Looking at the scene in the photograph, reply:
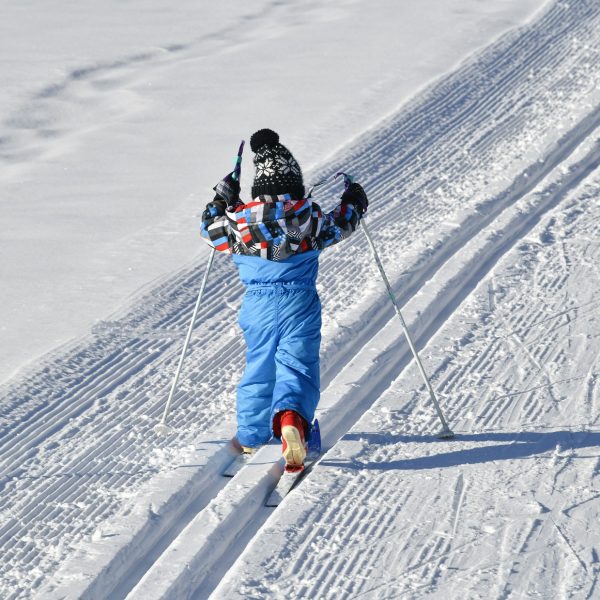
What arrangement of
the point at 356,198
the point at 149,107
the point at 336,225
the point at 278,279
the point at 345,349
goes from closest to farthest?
1. the point at 278,279
2. the point at 336,225
3. the point at 356,198
4. the point at 345,349
5. the point at 149,107

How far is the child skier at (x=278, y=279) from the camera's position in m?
4.20

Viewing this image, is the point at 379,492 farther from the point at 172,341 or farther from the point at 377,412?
the point at 172,341

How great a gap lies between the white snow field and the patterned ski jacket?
863mm

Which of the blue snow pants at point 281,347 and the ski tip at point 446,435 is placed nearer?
the blue snow pants at point 281,347

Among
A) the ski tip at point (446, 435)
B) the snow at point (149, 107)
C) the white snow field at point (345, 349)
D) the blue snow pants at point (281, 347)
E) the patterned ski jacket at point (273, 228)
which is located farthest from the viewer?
the snow at point (149, 107)

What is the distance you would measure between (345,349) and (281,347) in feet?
3.61


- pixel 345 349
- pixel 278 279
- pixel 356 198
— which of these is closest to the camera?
pixel 278 279

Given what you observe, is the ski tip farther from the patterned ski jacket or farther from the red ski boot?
the patterned ski jacket

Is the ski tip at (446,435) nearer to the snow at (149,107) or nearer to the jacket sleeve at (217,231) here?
the jacket sleeve at (217,231)

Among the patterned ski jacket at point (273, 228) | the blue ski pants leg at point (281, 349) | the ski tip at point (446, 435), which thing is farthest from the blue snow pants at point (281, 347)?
the ski tip at point (446, 435)

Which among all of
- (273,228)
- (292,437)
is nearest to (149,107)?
(273,228)

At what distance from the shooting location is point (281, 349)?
4.35 m

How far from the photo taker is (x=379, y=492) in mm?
4270

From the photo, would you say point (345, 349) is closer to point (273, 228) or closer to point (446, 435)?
point (446, 435)
